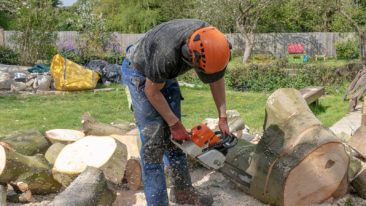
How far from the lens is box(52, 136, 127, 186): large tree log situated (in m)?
2.88

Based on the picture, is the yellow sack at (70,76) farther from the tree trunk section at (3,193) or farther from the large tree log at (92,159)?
the tree trunk section at (3,193)

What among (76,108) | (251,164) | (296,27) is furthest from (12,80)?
(296,27)

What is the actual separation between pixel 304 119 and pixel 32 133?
8.85 ft

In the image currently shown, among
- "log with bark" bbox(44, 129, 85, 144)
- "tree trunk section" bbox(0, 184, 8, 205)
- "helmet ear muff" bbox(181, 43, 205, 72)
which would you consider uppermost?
"helmet ear muff" bbox(181, 43, 205, 72)

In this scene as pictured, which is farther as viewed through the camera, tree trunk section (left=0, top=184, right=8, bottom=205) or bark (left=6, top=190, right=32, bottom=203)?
bark (left=6, top=190, right=32, bottom=203)

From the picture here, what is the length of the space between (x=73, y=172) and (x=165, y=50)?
147cm

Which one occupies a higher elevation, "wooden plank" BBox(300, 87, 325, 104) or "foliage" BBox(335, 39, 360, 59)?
"wooden plank" BBox(300, 87, 325, 104)

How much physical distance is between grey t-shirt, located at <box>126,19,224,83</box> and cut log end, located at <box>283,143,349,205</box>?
0.98 m

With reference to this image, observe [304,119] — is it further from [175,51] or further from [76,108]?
[76,108]

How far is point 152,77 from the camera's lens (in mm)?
2068

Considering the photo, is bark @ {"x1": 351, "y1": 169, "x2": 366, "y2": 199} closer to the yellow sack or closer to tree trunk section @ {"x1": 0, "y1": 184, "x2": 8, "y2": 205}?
tree trunk section @ {"x1": 0, "y1": 184, "x2": 8, "y2": 205}

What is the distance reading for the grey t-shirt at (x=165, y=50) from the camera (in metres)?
2.01

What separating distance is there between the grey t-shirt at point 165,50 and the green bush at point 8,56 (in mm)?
11086

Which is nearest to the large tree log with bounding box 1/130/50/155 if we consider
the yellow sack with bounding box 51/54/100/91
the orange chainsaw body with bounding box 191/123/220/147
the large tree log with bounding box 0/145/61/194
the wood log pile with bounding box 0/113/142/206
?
the wood log pile with bounding box 0/113/142/206
